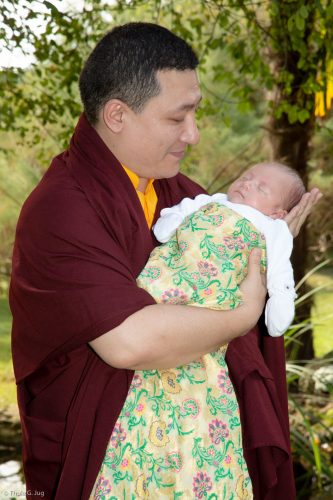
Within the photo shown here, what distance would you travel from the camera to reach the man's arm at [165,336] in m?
1.65

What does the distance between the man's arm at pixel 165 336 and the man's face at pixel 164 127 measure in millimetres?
386

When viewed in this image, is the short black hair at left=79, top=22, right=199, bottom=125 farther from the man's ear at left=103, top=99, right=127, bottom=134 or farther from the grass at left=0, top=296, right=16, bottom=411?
the grass at left=0, top=296, right=16, bottom=411

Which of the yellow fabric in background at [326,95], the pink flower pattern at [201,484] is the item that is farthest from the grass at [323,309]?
the pink flower pattern at [201,484]

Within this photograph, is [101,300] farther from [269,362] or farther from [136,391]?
[269,362]

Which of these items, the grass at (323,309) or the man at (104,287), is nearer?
the man at (104,287)

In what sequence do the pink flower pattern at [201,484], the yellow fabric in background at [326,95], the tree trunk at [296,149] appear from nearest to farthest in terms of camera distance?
the pink flower pattern at [201,484] < the yellow fabric in background at [326,95] < the tree trunk at [296,149]

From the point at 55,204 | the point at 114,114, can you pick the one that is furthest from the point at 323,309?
the point at 55,204

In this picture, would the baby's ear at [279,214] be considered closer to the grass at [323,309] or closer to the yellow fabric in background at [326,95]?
the yellow fabric in background at [326,95]

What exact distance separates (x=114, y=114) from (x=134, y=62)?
0.40 ft

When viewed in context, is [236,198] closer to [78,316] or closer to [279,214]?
[279,214]

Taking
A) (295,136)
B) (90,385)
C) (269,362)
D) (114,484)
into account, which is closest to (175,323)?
(90,385)

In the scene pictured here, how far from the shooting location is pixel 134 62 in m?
1.83

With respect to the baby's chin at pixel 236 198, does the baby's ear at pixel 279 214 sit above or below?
below

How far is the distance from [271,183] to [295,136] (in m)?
3.63
